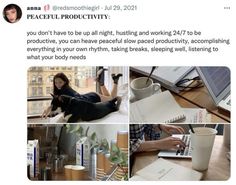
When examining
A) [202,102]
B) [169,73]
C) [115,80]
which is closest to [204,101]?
[202,102]

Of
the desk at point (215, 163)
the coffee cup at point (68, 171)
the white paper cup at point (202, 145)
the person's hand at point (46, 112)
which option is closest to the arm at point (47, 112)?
the person's hand at point (46, 112)

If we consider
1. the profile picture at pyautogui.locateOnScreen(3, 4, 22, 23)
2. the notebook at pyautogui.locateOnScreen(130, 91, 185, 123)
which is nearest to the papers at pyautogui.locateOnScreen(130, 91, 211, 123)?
the notebook at pyautogui.locateOnScreen(130, 91, 185, 123)

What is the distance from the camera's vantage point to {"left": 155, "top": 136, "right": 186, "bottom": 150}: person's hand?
761 millimetres

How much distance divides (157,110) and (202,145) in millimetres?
135

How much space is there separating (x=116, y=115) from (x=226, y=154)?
280 millimetres

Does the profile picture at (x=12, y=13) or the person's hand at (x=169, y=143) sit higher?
the profile picture at (x=12, y=13)

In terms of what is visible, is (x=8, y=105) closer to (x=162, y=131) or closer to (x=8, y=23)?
(x=8, y=23)

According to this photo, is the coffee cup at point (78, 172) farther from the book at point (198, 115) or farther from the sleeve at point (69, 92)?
the book at point (198, 115)

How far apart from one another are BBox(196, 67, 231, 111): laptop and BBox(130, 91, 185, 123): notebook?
0.28ft

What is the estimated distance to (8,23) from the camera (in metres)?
0.74

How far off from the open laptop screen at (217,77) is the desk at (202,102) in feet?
0.07

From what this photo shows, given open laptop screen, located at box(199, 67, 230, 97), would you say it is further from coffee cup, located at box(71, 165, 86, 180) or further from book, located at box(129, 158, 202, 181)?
coffee cup, located at box(71, 165, 86, 180)

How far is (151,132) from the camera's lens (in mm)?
753

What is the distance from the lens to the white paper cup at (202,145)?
740 millimetres
